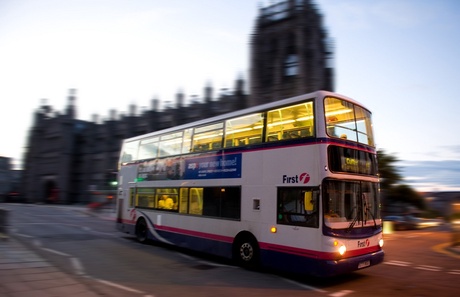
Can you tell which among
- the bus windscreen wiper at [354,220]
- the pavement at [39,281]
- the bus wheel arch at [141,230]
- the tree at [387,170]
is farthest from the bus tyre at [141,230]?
the tree at [387,170]

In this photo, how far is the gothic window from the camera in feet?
116

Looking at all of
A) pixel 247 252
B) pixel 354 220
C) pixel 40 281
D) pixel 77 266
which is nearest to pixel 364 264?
pixel 354 220

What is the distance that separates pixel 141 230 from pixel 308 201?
8.56 meters

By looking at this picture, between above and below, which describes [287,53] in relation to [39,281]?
above

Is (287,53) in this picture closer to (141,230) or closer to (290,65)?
(290,65)

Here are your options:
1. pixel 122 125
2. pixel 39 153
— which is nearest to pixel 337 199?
pixel 122 125

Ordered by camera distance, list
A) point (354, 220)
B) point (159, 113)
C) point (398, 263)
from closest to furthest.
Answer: point (354, 220)
point (398, 263)
point (159, 113)

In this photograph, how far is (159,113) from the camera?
165 feet

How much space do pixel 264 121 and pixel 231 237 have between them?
11.1 ft

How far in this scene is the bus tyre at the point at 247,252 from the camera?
32.1 ft

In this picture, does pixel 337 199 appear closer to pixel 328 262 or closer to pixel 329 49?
pixel 328 262

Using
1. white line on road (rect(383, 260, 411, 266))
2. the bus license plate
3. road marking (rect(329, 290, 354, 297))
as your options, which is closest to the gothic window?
white line on road (rect(383, 260, 411, 266))

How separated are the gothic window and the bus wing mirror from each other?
2825 centimetres

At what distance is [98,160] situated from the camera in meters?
59.2
